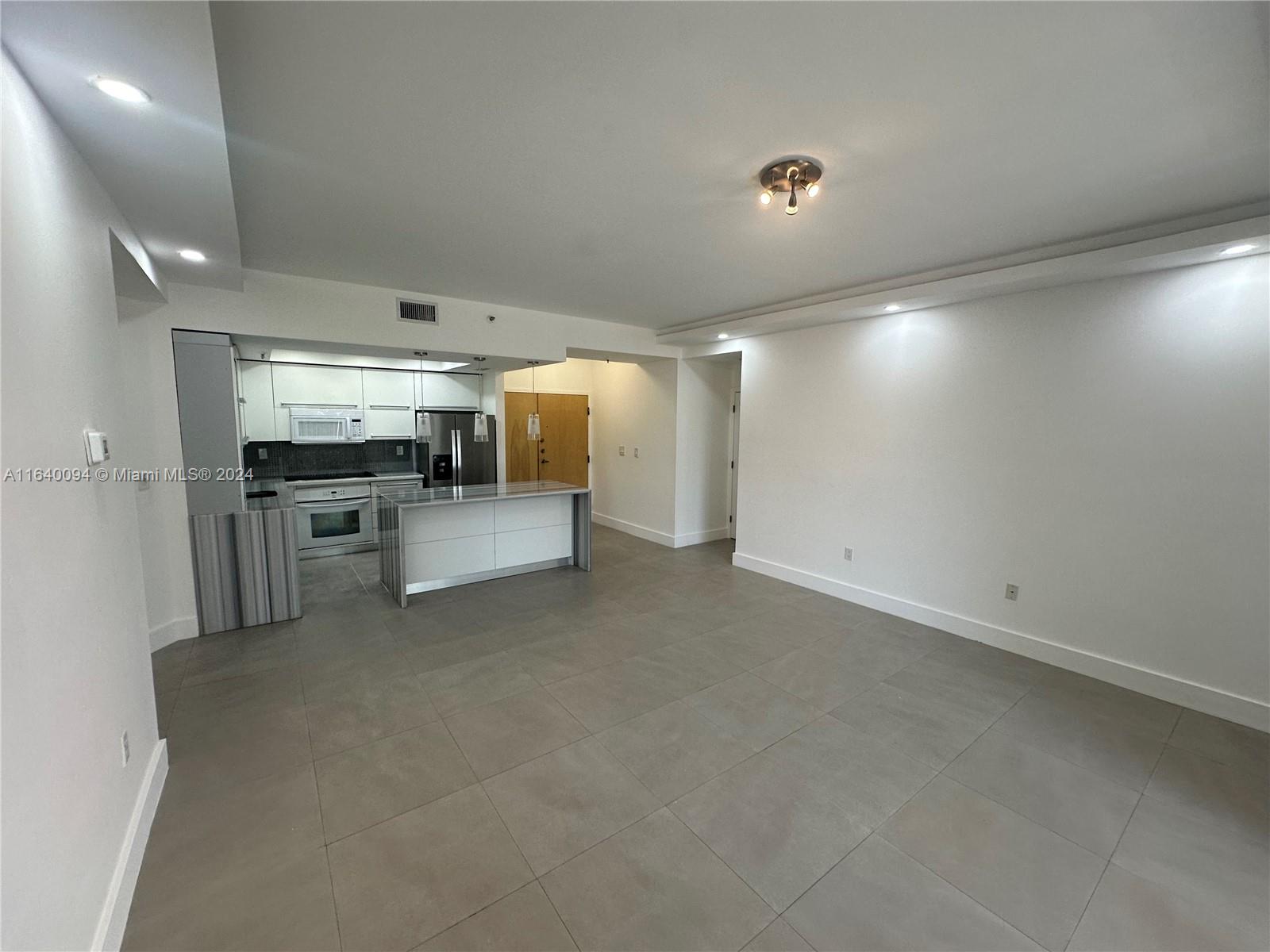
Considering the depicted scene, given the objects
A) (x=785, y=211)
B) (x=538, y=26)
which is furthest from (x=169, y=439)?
(x=785, y=211)

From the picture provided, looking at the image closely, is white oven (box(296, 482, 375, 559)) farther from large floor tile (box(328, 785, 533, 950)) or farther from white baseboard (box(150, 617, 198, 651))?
large floor tile (box(328, 785, 533, 950))

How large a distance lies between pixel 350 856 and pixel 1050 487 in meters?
4.37

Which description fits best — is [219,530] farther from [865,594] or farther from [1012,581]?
[1012,581]

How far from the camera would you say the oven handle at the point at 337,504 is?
5.37m

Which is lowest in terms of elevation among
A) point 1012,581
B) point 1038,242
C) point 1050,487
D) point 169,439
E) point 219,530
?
point 1012,581

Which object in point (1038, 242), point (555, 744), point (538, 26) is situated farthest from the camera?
point (1038, 242)

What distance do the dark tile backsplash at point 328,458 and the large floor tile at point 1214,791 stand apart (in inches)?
271

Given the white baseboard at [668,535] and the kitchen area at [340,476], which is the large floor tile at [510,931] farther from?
the white baseboard at [668,535]

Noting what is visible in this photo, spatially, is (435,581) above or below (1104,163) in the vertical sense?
below

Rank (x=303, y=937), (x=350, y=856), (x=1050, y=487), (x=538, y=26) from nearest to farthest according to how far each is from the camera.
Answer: (x=538, y=26) < (x=303, y=937) < (x=350, y=856) < (x=1050, y=487)

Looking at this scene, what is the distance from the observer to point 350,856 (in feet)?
5.90

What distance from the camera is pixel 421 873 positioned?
1.73m

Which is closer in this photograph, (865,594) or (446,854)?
(446,854)

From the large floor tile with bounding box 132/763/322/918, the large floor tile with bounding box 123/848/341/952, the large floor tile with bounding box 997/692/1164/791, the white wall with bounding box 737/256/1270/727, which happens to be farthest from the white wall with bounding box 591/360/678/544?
the large floor tile with bounding box 123/848/341/952
